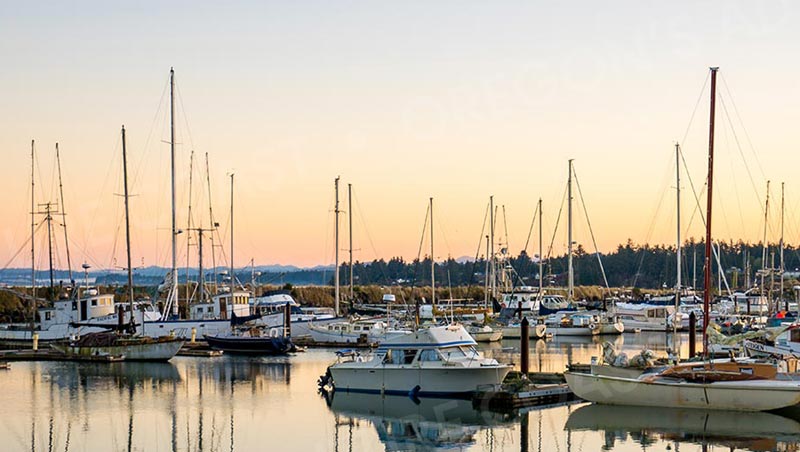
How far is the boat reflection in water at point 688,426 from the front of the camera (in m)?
27.8

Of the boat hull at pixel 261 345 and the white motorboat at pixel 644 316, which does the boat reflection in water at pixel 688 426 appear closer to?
→ the boat hull at pixel 261 345

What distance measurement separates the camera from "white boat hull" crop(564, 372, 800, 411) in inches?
1214

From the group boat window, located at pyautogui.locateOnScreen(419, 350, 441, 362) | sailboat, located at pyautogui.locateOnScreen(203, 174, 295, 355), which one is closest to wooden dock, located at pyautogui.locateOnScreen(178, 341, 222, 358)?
sailboat, located at pyautogui.locateOnScreen(203, 174, 295, 355)

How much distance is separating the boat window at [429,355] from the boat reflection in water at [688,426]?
4.80m

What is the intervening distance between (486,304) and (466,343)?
51713 mm

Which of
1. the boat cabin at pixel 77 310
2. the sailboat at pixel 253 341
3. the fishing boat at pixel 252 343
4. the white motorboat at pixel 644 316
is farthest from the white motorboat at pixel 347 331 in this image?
the white motorboat at pixel 644 316

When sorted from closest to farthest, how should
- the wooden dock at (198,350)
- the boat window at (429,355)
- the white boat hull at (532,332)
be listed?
the boat window at (429,355), the wooden dock at (198,350), the white boat hull at (532,332)

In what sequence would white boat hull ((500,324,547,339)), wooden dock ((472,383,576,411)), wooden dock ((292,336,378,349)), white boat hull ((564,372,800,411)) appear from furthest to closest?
white boat hull ((500,324,547,339)) → wooden dock ((292,336,378,349)) → wooden dock ((472,383,576,411)) → white boat hull ((564,372,800,411))

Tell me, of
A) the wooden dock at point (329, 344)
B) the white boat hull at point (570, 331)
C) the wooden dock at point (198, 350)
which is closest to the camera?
the wooden dock at point (198, 350)

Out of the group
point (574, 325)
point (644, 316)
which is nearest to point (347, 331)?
point (574, 325)

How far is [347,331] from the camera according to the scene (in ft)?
204

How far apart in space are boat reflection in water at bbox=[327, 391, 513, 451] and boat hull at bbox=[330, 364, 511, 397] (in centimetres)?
29

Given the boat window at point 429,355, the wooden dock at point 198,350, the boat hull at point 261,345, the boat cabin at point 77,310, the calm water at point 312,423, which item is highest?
the boat cabin at point 77,310

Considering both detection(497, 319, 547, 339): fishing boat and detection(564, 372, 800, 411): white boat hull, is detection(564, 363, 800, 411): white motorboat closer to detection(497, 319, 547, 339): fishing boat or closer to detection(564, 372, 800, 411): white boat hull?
detection(564, 372, 800, 411): white boat hull
